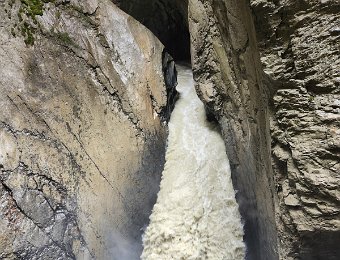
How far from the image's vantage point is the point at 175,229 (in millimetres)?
6555

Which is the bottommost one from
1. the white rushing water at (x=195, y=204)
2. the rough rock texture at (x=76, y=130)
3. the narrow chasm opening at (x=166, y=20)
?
the white rushing water at (x=195, y=204)

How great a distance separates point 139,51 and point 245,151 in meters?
3.99

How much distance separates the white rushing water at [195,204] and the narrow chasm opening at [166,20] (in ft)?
16.8

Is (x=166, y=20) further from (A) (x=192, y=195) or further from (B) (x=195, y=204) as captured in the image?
(B) (x=195, y=204)

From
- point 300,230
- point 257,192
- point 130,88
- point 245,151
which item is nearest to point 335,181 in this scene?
point 300,230

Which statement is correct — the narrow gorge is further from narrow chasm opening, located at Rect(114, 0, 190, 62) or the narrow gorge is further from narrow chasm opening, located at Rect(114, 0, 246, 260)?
narrow chasm opening, located at Rect(114, 0, 190, 62)

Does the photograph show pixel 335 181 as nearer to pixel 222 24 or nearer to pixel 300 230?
pixel 300 230

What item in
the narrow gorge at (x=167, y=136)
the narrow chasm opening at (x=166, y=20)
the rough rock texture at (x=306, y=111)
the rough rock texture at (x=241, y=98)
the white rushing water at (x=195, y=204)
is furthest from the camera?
the narrow chasm opening at (x=166, y=20)

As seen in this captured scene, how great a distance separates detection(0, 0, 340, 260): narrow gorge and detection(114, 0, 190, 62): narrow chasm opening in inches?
141

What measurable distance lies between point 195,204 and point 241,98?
2833 millimetres

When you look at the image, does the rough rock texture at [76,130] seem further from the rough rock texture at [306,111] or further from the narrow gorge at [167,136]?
the rough rock texture at [306,111]

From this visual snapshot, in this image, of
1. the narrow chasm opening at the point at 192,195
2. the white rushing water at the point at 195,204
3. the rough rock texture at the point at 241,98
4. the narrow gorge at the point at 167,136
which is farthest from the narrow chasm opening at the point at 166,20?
the white rushing water at the point at 195,204

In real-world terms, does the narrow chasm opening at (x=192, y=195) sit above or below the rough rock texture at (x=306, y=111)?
below

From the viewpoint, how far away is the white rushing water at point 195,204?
6.31m
